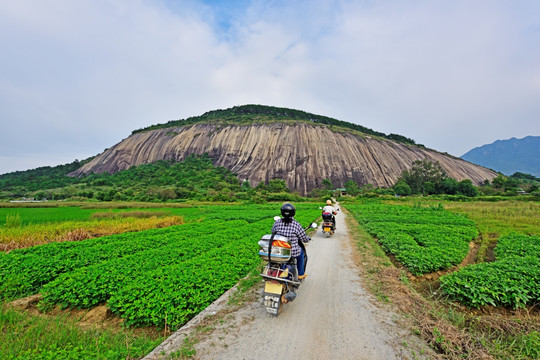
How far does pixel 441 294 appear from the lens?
6.15 metres

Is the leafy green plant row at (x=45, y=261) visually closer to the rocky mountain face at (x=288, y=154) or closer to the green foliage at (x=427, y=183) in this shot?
the rocky mountain face at (x=288, y=154)

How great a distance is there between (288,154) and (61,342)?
80301 mm

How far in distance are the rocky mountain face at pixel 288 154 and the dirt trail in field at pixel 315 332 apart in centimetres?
7018

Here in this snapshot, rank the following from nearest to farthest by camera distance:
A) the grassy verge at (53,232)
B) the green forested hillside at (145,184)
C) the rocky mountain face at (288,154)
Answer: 1. the grassy verge at (53,232)
2. the green forested hillside at (145,184)
3. the rocky mountain face at (288,154)

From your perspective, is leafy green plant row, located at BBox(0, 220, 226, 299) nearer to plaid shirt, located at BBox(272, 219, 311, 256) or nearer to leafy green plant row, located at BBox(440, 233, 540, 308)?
plaid shirt, located at BBox(272, 219, 311, 256)

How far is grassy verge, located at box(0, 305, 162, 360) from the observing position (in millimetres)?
3447

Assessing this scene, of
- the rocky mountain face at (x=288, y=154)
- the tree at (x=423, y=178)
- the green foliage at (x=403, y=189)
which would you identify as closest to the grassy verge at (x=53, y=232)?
the rocky mountain face at (x=288, y=154)

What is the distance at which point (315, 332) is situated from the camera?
4.23 meters

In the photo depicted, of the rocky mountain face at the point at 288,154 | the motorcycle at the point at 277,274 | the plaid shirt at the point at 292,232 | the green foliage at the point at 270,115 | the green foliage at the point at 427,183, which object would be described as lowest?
the motorcycle at the point at 277,274

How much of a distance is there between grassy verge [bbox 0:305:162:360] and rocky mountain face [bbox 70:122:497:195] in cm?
7191

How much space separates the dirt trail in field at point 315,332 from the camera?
3633mm

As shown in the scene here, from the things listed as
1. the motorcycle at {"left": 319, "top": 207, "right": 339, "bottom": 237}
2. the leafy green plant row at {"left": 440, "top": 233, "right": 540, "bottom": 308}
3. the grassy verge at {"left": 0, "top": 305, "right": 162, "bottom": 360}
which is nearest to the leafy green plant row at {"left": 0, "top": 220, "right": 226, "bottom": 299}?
the grassy verge at {"left": 0, "top": 305, "right": 162, "bottom": 360}

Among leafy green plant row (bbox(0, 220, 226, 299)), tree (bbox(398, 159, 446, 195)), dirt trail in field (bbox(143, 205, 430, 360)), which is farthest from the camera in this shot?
tree (bbox(398, 159, 446, 195))

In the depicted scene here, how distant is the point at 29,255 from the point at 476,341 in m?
12.9
